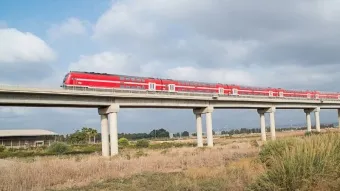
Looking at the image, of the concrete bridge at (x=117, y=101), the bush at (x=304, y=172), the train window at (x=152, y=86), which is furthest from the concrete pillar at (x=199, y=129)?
the bush at (x=304, y=172)

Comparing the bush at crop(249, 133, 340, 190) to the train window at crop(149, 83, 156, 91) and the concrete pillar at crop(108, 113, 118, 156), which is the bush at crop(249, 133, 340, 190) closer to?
the concrete pillar at crop(108, 113, 118, 156)

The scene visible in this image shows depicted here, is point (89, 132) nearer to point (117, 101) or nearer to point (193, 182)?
point (117, 101)

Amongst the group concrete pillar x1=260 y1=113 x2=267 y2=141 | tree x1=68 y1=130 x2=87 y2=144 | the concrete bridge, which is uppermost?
the concrete bridge

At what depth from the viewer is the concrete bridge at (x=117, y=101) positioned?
33156 millimetres

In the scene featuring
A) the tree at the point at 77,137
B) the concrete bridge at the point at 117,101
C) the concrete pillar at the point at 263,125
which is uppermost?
the concrete bridge at the point at 117,101

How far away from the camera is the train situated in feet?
122

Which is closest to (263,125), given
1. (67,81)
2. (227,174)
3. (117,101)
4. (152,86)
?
(152,86)

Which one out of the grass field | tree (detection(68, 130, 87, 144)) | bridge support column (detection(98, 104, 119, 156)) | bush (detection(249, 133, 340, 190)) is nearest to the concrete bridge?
bridge support column (detection(98, 104, 119, 156))

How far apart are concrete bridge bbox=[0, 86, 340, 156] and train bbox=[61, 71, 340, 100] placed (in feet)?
2.64

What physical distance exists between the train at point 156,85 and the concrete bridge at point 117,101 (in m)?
0.80

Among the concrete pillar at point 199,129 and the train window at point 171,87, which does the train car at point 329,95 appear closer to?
the concrete pillar at point 199,129

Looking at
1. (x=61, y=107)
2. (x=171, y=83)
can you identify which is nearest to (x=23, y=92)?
(x=61, y=107)

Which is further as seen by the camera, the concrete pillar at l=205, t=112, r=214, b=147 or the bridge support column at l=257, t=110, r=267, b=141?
the bridge support column at l=257, t=110, r=267, b=141

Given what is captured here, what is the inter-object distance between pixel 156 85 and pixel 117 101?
23.0 ft
